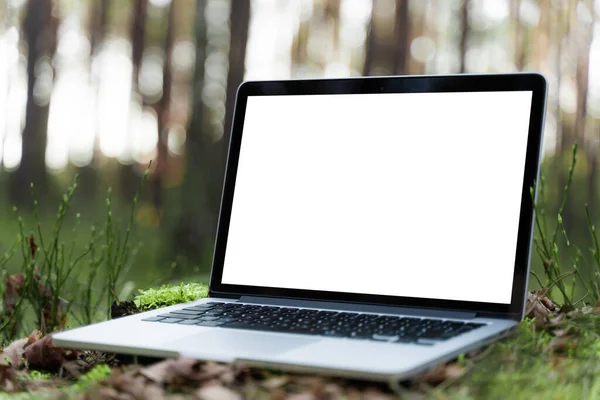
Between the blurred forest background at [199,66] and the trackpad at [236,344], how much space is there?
5975 millimetres

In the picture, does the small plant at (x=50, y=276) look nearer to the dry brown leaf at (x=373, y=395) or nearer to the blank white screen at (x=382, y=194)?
the blank white screen at (x=382, y=194)

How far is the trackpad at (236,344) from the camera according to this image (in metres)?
1.09

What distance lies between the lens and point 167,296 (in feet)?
6.02

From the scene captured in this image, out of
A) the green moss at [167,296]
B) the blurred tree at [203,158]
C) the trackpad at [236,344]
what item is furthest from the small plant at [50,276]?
the blurred tree at [203,158]

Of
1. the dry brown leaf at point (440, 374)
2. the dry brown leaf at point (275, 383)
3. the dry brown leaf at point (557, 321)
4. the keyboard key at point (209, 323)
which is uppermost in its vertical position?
the dry brown leaf at point (557, 321)

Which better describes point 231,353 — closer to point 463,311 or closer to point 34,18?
point 463,311

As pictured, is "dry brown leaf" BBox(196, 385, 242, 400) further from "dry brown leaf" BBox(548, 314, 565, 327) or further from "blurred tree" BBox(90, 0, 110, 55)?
"blurred tree" BBox(90, 0, 110, 55)

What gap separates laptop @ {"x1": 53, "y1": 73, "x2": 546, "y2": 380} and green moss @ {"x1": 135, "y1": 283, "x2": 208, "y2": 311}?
0.23 meters

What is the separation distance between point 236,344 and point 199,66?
21.7 feet

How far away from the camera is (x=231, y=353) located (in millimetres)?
1092

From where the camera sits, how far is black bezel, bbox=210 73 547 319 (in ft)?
4.45

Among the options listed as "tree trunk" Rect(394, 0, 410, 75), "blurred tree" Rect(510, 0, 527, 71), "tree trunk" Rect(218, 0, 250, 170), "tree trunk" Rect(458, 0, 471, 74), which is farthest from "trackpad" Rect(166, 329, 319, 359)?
"blurred tree" Rect(510, 0, 527, 71)

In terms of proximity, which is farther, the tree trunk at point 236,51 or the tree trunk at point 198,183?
the tree trunk at point 198,183

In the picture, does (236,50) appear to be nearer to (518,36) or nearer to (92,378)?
(518,36)
